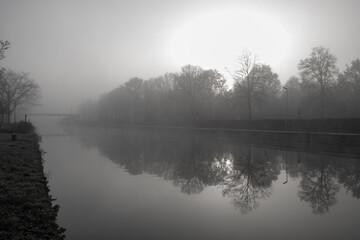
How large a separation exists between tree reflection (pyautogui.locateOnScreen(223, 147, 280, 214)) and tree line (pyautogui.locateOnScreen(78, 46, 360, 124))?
22785 mm

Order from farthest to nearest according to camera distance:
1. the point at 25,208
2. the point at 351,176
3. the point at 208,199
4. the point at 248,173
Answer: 1. the point at 248,173
2. the point at 351,176
3. the point at 208,199
4. the point at 25,208

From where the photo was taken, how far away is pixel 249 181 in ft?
55.6

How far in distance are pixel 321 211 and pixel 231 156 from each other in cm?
1523

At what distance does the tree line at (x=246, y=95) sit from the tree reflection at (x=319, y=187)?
24253 millimetres

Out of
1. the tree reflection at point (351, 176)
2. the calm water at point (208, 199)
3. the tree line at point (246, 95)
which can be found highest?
the tree line at point (246, 95)

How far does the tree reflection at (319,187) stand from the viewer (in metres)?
12.7

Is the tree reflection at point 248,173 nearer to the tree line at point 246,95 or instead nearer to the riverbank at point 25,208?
the riverbank at point 25,208

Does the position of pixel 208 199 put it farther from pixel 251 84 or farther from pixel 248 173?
pixel 251 84

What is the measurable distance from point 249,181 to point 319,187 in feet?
11.8

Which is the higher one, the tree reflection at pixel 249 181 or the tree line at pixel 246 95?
the tree line at pixel 246 95

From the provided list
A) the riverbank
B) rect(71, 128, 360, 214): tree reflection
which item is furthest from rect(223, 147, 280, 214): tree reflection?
the riverbank

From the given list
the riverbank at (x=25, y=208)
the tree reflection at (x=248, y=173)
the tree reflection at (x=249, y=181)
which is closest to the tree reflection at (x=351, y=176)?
the tree reflection at (x=248, y=173)

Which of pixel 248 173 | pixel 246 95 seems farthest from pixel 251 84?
pixel 248 173

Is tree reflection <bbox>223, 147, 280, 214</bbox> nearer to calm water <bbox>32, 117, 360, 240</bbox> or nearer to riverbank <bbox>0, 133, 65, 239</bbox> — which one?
calm water <bbox>32, 117, 360, 240</bbox>
